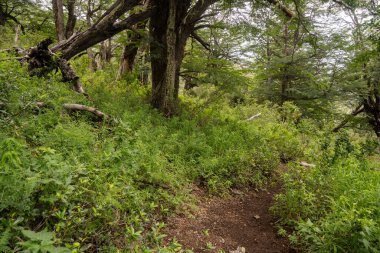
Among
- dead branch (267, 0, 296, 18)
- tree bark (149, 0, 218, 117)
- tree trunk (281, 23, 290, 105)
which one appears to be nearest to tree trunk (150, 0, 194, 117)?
tree bark (149, 0, 218, 117)

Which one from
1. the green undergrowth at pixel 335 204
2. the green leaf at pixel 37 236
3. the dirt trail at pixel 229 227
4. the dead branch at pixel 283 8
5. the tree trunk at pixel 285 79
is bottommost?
the dirt trail at pixel 229 227

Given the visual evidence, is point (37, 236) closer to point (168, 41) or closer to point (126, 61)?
point (168, 41)

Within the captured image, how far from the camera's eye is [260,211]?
211 inches

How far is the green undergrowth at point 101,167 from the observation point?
2.38 metres

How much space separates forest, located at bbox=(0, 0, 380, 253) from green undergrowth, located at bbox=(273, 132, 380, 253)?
1.0 inches

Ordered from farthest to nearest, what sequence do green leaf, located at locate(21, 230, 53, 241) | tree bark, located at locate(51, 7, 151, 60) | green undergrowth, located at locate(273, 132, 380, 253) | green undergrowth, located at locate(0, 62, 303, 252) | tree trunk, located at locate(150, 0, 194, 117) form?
tree trunk, located at locate(150, 0, 194, 117), tree bark, located at locate(51, 7, 151, 60), green undergrowth, located at locate(273, 132, 380, 253), green undergrowth, located at locate(0, 62, 303, 252), green leaf, located at locate(21, 230, 53, 241)

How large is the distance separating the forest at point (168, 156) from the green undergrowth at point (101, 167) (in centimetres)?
2

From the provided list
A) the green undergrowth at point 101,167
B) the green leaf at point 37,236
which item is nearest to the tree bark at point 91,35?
the green undergrowth at point 101,167

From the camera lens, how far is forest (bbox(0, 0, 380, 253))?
8.87ft

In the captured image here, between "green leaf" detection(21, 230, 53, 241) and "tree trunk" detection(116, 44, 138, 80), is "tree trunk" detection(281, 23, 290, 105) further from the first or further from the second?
"green leaf" detection(21, 230, 53, 241)

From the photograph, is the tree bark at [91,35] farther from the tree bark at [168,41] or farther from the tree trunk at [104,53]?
the tree trunk at [104,53]

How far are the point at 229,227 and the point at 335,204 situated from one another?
5.60ft

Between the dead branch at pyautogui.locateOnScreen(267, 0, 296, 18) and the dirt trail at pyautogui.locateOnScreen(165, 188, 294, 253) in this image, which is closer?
the dirt trail at pyautogui.locateOnScreen(165, 188, 294, 253)

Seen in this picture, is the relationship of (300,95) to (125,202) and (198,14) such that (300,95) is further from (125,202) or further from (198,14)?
(125,202)
